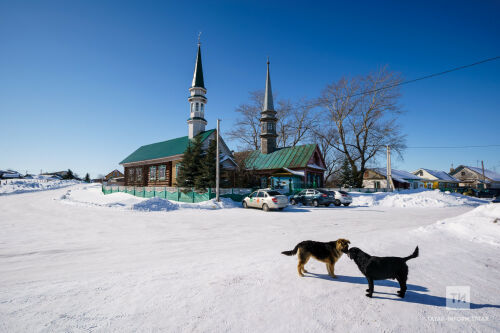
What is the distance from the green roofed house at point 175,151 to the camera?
93.4 feet

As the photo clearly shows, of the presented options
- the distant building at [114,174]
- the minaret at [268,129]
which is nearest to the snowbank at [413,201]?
the minaret at [268,129]

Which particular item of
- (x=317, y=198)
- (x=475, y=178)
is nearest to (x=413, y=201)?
(x=317, y=198)

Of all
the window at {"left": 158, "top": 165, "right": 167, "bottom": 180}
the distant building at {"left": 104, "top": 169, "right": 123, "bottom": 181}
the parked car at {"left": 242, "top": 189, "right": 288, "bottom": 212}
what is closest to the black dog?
the parked car at {"left": 242, "top": 189, "right": 288, "bottom": 212}

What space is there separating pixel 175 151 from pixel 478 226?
27975mm

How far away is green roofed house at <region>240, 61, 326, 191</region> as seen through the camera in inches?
1089

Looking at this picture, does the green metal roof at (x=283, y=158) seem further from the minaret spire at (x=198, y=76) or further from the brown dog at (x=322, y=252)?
the brown dog at (x=322, y=252)

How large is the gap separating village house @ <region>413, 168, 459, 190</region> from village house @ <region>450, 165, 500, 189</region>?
14.8 ft

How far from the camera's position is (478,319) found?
107 inches

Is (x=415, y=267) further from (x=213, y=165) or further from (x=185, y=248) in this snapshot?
(x=213, y=165)

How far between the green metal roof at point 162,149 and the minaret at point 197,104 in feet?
4.49

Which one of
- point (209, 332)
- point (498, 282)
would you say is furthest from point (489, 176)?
point (209, 332)

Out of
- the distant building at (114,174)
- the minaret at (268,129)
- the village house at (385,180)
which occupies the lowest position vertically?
the village house at (385,180)

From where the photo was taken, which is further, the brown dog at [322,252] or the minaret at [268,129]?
the minaret at [268,129]

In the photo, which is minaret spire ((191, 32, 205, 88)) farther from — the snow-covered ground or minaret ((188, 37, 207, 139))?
the snow-covered ground
